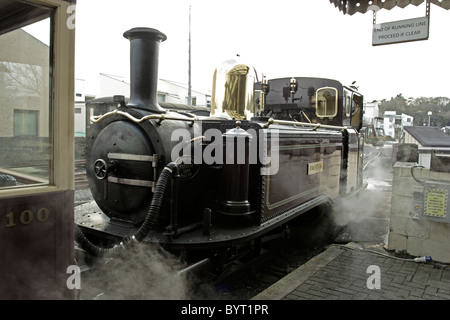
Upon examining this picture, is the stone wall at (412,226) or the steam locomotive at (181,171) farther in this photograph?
the stone wall at (412,226)

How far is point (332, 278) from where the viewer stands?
3.61 meters

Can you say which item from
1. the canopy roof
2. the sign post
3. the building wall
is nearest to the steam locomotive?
the building wall

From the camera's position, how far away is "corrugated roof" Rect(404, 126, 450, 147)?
4.82m

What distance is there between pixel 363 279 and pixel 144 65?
9.96 feet

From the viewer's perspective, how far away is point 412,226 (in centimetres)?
440

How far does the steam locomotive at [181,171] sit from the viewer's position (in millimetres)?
2982

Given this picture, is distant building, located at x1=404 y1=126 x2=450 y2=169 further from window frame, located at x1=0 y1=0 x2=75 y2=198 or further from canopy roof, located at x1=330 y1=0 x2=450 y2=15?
window frame, located at x1=0 y1=0 x2=75 y2=198

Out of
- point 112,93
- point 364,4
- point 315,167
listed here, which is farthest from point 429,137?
point 112,93

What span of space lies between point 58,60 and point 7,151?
2.22ft

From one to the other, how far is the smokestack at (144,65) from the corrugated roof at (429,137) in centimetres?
379

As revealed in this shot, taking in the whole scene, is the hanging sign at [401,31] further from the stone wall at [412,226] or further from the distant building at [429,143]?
the stone wall at [412,226]

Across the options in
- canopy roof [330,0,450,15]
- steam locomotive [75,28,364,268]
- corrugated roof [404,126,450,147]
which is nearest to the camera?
steam locomotive [75,28,364,268]

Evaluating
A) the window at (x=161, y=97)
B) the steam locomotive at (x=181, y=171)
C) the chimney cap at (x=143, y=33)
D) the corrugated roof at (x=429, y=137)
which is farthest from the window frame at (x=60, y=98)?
the window at (x=161, y=97)
